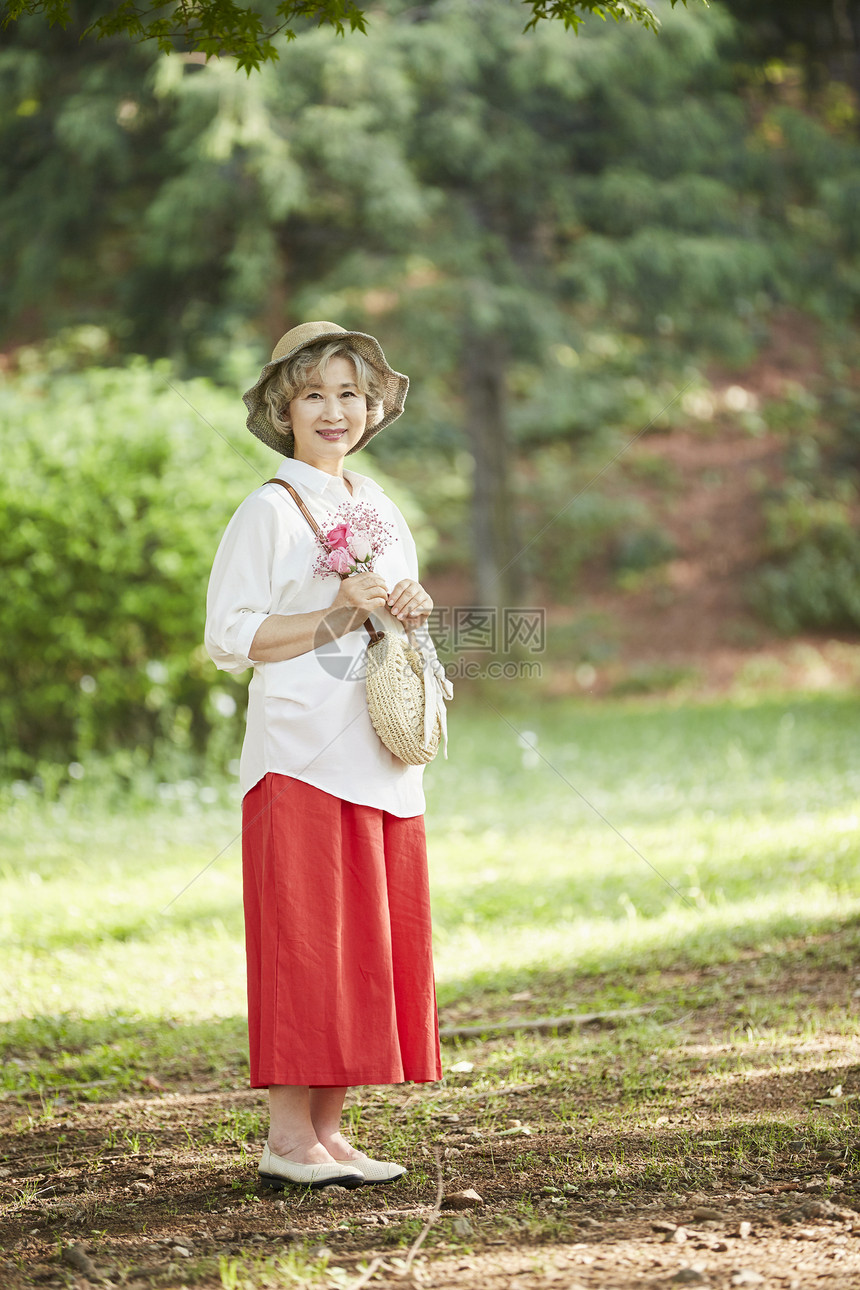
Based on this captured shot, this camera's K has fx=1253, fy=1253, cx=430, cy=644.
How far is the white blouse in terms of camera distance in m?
2.85

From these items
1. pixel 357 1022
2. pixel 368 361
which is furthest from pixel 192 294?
pixel 357 1022

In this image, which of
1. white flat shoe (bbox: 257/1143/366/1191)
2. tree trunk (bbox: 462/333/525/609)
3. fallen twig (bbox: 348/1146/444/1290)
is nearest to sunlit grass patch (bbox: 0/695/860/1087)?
white flat shoe (bbox: 257/1143/366/1191)

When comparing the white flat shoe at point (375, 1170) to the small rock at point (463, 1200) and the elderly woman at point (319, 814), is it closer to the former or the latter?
the elderly woman at point (319, 814)

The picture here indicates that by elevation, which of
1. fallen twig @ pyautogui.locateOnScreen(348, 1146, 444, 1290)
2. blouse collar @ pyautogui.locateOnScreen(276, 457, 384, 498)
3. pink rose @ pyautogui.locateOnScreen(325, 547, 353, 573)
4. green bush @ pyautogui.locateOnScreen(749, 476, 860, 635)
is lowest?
fallen twig @ pyautogui.locateOnScreen(348, 1146, 444, 1290)

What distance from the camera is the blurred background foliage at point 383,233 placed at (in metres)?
7.88

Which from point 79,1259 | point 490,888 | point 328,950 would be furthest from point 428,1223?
point 490,888

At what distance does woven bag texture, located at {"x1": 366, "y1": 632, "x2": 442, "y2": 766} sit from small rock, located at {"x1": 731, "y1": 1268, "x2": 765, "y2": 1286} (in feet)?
3.99

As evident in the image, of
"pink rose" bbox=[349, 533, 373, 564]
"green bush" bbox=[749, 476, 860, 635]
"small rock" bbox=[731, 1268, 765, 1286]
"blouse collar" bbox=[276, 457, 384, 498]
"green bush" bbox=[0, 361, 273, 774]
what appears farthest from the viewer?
"green bush" bbox=[749, 476, 860, 635]

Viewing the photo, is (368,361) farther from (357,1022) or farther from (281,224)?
(281,224)

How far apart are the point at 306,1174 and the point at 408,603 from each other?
1.34 metres

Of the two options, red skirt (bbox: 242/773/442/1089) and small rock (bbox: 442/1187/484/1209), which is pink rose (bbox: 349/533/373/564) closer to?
red skirt (bbox: 242/773/442/1089)

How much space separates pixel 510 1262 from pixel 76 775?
217 inches

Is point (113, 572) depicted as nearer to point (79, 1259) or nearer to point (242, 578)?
point (242, 578)

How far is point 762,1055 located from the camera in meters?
3.69
